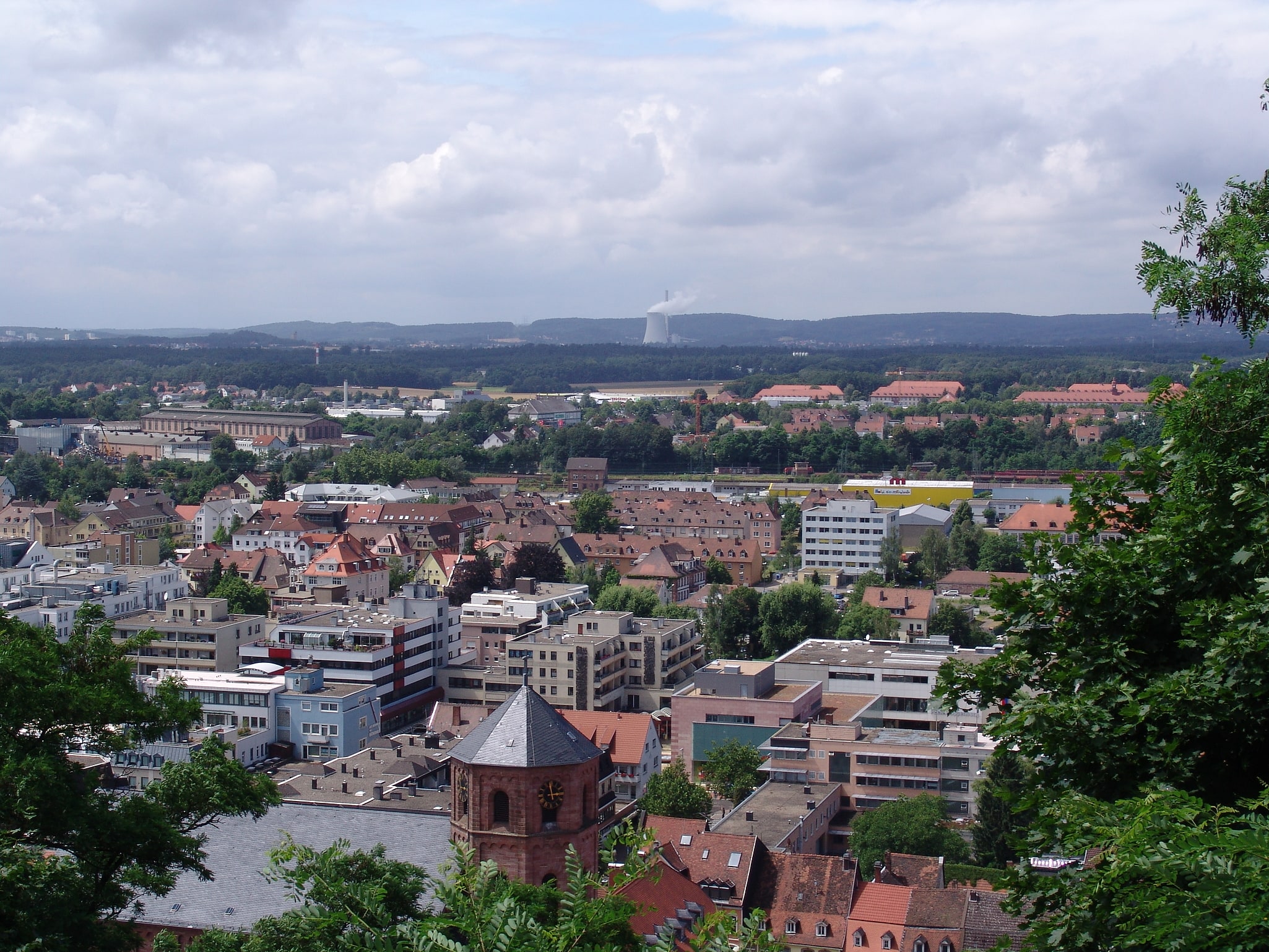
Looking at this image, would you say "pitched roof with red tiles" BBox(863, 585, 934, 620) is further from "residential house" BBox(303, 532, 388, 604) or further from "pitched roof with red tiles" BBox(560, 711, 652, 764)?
"residential house" BBox(303, 532, 388, 604)

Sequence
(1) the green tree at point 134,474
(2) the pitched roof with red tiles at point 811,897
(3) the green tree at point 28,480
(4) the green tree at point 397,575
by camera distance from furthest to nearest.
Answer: (1) the green tree at point 134,474
(3) the green tree at point 28,480
(4) the green tree at point 397,575
(2) the pitched roof with red tiles at point 811,897

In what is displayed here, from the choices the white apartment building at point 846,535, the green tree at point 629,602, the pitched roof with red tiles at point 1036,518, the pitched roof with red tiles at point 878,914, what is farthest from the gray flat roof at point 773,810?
the pitched roof with red tiles at point 1036,518

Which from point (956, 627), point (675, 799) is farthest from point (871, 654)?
point (675, 799)

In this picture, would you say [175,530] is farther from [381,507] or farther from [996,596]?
[996,596]

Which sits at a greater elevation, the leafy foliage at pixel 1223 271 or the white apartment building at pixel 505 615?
the leafy foliage at pixel 1223 271

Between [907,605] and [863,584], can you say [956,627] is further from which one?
[863,584]

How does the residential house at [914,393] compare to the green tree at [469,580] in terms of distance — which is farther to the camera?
the residential house at [914,393]

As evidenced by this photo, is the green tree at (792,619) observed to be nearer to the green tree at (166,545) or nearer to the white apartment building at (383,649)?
the white apartment building at (383,649)
